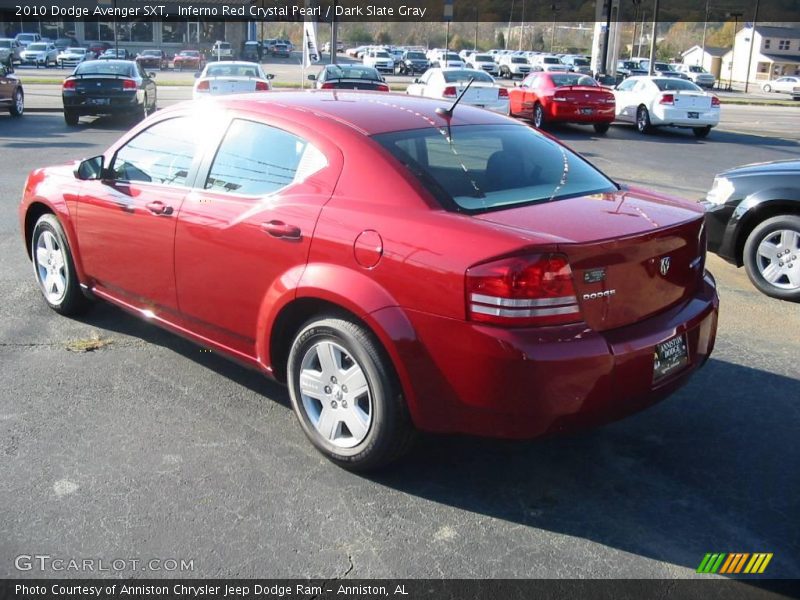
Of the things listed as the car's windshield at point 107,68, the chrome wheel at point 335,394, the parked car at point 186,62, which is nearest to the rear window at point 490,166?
the chrome wheel at point 335,394

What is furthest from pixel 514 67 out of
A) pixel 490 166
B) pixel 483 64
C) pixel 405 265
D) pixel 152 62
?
pixel 405 265

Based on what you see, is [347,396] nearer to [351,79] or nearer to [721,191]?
[721,191]

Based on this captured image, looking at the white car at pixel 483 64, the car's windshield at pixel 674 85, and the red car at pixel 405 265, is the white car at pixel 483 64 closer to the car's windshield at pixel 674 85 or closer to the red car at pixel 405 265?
the car's windshield at pixel 674 85

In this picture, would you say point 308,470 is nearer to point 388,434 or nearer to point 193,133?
point 388,434

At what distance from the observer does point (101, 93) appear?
1938 cm

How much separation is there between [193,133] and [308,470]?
6.77 feet

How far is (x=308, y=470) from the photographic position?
3883 millimetres

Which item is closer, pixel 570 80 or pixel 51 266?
pixel 51 266

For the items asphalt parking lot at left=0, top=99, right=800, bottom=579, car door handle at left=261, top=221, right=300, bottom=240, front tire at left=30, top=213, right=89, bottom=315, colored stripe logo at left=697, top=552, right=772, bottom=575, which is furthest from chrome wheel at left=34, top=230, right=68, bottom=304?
colored stripe logo at left=697, top=552, right=772, bottom=575

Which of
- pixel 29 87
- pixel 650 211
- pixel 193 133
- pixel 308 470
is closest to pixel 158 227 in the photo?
pixel 193 133

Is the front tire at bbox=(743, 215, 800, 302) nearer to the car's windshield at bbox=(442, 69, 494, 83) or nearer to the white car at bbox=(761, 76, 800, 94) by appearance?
the car's windshield at bbox=(442, 69, 494, 83)

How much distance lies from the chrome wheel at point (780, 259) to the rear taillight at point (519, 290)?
163 inches

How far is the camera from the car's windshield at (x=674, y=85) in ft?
69.8

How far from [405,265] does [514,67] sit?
60539 mm
